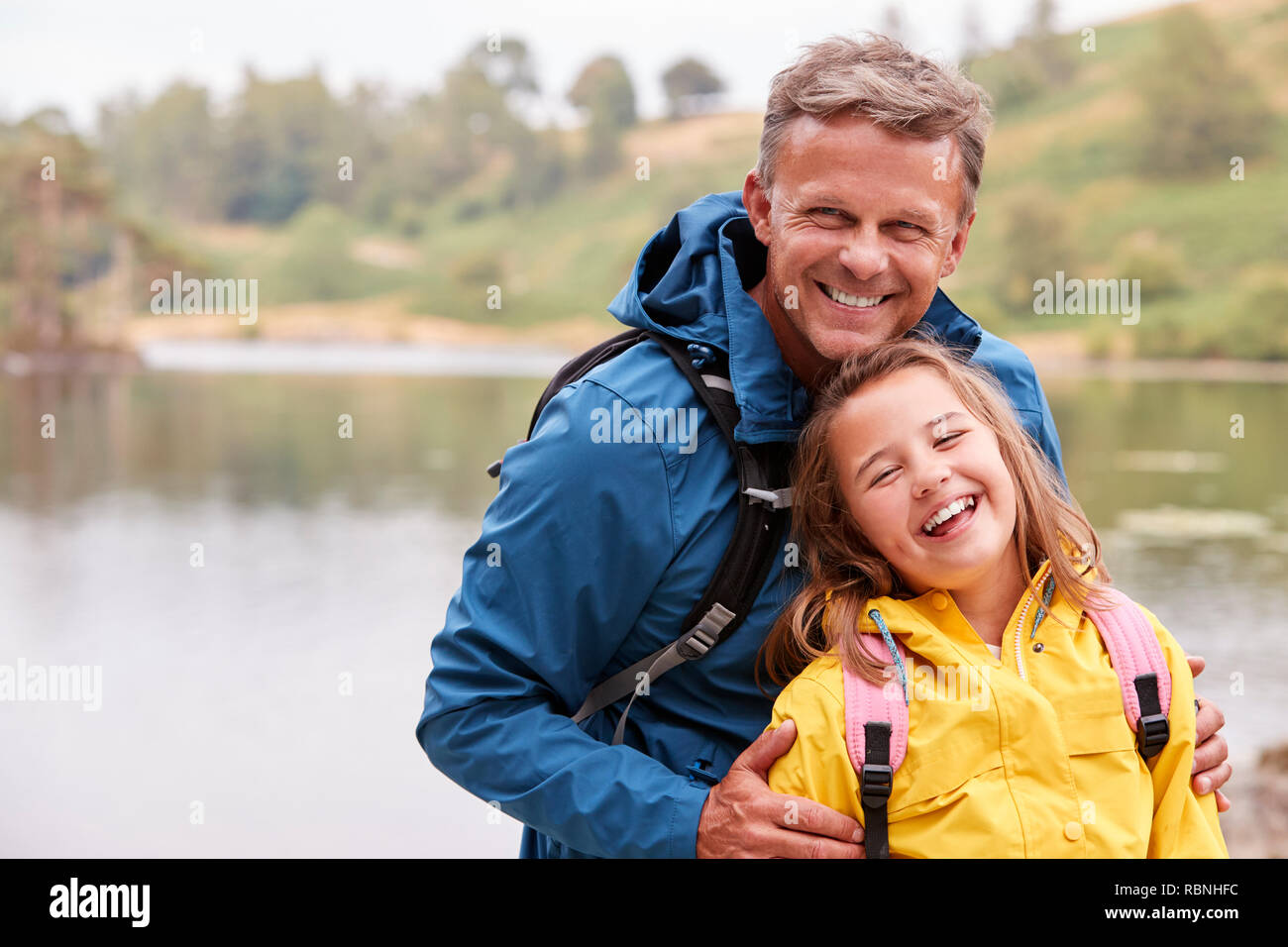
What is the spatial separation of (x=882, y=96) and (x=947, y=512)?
522mm

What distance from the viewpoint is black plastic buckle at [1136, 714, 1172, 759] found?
4.99ft

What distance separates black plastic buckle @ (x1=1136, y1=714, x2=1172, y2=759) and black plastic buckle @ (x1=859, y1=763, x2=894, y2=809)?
12.6 inches

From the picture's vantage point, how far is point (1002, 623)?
5.54ft

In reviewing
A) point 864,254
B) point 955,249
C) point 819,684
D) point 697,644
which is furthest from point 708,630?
point 955,249

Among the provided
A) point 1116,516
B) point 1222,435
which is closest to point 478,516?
point 1116,516

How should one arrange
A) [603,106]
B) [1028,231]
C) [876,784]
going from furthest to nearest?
[603,106], [1028,231], [876,784]

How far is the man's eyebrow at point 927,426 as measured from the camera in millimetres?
1644

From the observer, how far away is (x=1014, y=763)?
151 cm

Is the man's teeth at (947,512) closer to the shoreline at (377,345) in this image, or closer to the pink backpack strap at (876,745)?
the pink backpack strap at (876,745)

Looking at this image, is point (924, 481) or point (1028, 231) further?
point (1028, 231)

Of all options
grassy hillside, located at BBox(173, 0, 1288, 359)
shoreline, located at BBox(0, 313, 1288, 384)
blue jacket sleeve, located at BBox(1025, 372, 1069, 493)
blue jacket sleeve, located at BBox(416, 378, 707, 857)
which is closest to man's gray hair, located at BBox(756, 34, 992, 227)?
blue jacket sleeve, located at BBox(1025, 372, 1069, 493)

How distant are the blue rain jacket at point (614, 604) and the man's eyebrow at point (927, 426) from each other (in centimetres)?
10

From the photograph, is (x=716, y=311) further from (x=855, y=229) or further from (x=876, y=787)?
(x=876, y=787)
